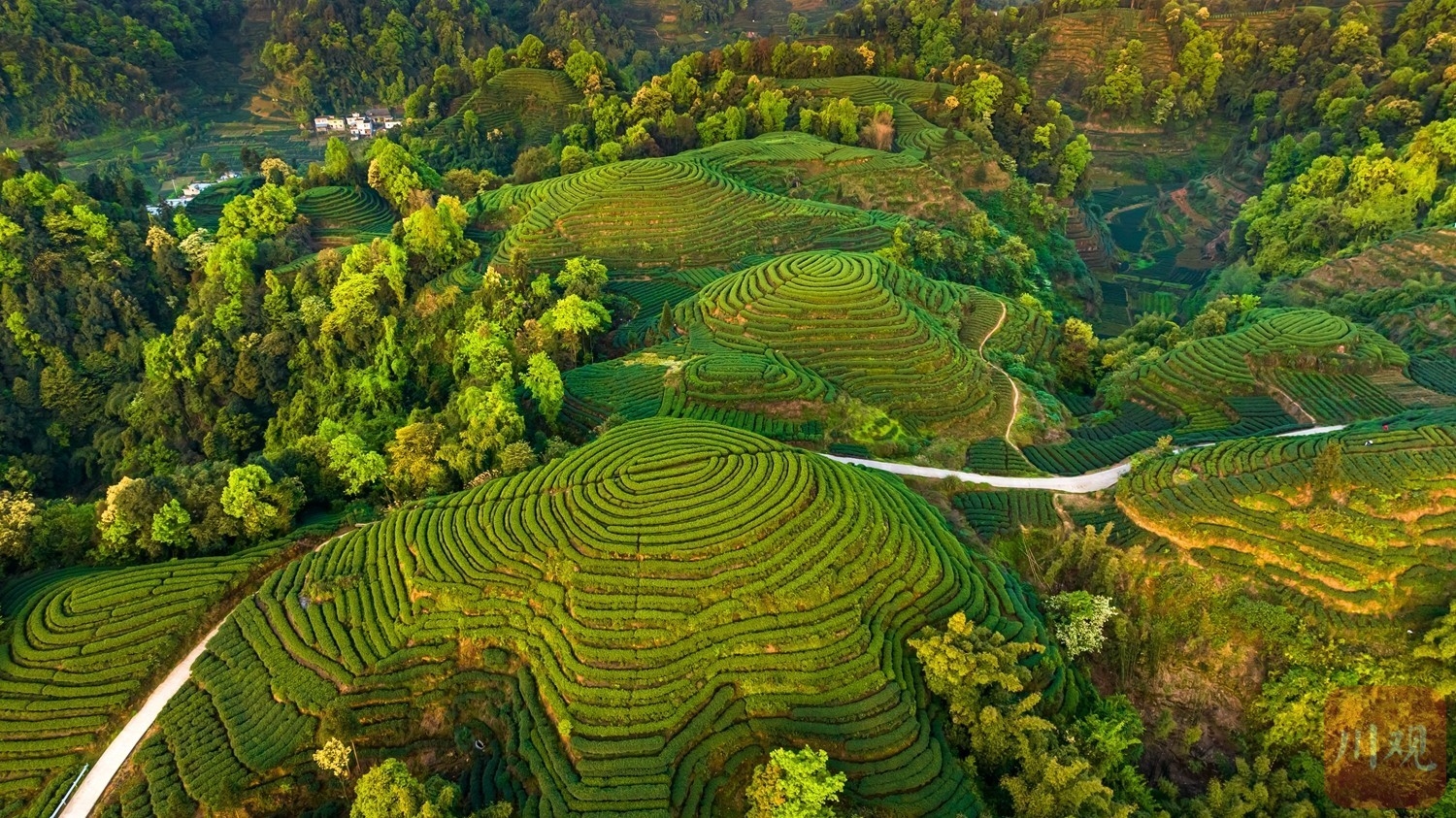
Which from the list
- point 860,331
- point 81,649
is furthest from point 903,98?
point 81,649

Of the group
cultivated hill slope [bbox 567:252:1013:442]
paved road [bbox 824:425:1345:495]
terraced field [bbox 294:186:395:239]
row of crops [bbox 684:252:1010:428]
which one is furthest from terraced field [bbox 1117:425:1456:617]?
terraced field [bbox 294:186:395:239]

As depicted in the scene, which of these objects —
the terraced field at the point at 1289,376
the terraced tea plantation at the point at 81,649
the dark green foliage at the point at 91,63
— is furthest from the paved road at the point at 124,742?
the dark green foliage at the point at 91,63

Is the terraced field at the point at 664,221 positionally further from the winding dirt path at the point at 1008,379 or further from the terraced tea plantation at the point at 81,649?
the terraced tea plantation at the point at 81,649

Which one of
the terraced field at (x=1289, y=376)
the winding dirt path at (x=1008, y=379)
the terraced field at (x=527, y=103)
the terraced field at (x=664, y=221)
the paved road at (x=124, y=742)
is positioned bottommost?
the paved road at (x=124, y=742)

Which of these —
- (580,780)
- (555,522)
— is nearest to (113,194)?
(555,522)

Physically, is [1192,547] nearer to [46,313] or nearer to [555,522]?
[555,522]
